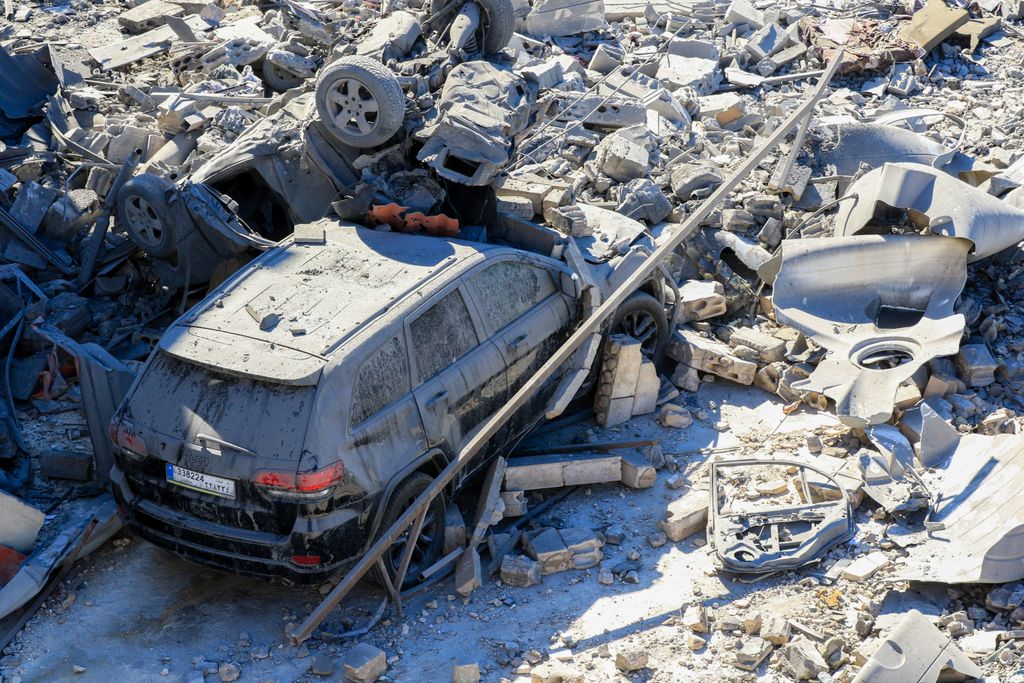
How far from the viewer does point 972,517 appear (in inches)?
265

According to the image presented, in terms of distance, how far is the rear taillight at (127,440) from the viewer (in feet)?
20.2

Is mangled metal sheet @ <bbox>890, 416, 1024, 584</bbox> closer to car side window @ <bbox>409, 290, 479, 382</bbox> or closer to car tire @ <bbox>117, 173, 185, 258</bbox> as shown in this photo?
car side window @ <bbox>409, 290, 479, 382</bbox>

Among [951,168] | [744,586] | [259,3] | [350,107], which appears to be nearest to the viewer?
[744,586]

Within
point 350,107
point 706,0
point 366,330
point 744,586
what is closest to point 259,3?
point 706,0

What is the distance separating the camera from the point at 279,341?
6.14 m

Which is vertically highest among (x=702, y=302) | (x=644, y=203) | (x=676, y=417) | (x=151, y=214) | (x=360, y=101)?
(x=360, y=101)

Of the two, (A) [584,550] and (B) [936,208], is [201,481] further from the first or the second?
(B) [936,208]

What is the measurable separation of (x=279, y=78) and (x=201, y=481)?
736cm

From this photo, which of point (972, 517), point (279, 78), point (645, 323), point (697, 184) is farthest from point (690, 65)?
point (972, 517)

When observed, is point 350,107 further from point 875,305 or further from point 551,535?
point 875,305

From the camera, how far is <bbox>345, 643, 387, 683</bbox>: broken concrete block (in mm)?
5902

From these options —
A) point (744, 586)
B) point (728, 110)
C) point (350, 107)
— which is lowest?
point (744, 586)

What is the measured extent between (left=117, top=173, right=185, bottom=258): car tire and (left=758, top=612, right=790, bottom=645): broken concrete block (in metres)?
5.23

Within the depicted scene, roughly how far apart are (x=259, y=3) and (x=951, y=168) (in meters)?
9.00
